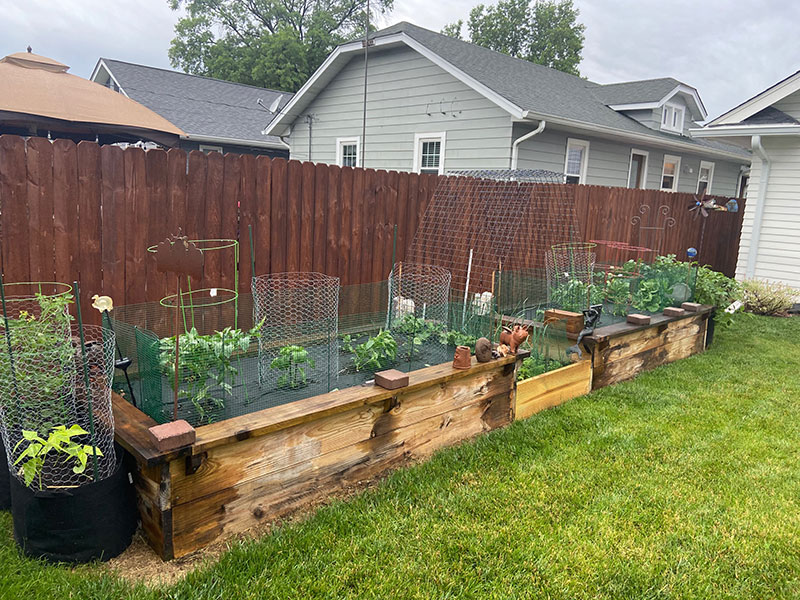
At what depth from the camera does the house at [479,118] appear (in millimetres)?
9320

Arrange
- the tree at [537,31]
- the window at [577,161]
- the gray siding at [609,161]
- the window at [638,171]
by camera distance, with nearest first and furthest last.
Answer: the gray siding at [609,161], the window at [577,161], the window at [638,171], the tree at [537,31]

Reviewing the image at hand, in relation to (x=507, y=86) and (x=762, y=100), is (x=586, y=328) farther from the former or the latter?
(x=762, y=100)

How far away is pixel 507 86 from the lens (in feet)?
31.7

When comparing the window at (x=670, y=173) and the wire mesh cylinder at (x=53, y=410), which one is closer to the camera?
the wire mesh cylinder at (x=53, y=410)

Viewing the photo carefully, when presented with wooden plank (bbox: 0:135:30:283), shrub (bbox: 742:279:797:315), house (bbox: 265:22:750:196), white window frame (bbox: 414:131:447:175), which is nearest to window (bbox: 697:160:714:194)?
house (bbox: 265:22:750:196)

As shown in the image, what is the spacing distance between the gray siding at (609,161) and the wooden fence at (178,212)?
4.34 meters

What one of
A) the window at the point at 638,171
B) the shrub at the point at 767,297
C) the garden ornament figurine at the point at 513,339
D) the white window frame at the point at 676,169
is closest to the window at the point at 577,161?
the window at the point at 638,171

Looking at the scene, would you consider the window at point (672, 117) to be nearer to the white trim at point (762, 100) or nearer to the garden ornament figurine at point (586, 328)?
the white trim at point (762, 100)

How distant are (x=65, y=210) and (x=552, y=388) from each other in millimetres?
3343

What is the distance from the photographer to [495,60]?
458 inches

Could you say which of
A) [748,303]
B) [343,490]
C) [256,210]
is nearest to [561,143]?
[748,303]

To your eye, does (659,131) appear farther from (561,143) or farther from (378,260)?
(378,260)

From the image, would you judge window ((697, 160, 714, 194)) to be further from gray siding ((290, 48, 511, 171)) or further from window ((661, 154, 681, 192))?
gray siding ((290, 48, 511, 171))

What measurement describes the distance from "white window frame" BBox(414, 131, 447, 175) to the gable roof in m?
1.08
